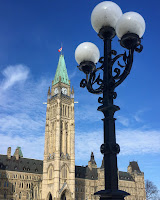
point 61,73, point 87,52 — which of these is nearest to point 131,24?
point 87,52

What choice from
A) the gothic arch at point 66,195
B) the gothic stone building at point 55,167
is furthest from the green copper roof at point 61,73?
the gothic arch at point 66,195

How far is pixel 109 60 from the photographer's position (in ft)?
26.0

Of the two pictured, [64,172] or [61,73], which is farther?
[61,73]

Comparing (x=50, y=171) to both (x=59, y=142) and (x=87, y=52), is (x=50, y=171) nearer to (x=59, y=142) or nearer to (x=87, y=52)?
(x=59, y=142)

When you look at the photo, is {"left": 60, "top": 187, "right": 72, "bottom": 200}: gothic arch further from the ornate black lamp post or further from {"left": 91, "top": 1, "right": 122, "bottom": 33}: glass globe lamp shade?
{"left": 91, "top": 1, "right": 122, "bottom": 33}: glass globe lamp shade

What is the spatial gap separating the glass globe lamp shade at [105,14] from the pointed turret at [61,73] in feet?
248

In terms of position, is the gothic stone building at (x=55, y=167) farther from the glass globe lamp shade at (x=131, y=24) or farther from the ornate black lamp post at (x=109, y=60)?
the glass globe lamp shade at (x=131, y=24)

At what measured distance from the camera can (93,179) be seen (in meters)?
93.5

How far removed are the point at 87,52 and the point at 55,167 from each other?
212 feet

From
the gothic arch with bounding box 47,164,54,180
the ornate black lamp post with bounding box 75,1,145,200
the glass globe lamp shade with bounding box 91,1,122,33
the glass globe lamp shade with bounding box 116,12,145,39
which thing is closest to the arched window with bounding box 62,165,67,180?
the gothic arch with bounding box 47,164,54,180

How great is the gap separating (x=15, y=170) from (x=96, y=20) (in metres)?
77.2

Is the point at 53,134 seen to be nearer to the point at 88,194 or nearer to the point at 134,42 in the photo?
the point at 88,194

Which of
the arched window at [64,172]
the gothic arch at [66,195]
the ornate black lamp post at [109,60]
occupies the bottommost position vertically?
the gothic arch at [66,195]

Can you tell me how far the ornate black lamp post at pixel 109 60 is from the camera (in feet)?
21.6
